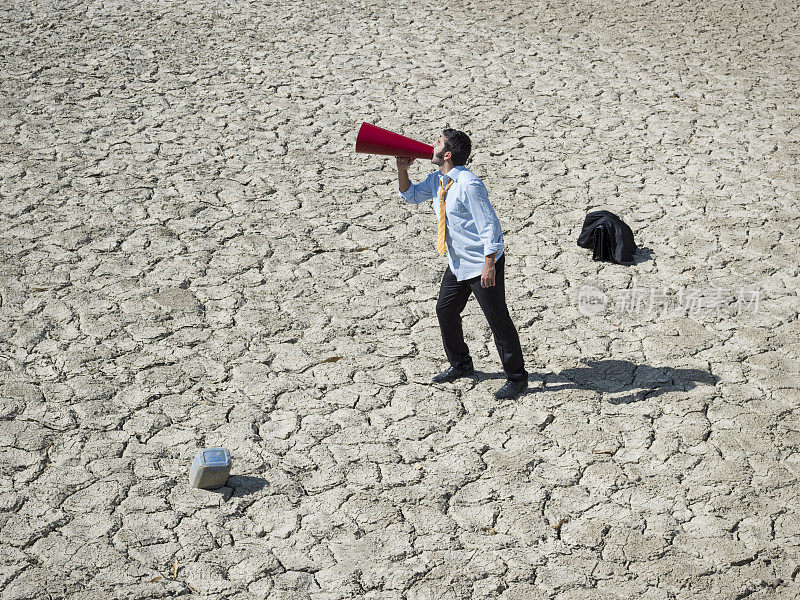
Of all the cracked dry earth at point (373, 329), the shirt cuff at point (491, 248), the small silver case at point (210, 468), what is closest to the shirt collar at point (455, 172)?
the shirt cuff at point (491, 248)

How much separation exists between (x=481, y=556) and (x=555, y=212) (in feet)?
12.5

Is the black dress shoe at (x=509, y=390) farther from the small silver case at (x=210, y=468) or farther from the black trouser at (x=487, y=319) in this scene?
the small silver case at (x=210, y=468)

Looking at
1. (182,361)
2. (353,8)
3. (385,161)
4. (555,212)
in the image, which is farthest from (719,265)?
(353,8)

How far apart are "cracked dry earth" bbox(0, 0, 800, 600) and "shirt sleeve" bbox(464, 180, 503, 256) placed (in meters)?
1.03

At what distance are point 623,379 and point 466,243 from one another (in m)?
1.40

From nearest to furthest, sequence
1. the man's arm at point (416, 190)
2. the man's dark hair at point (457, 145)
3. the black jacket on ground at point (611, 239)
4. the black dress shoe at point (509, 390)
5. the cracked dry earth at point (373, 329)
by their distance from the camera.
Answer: the cracked dry earth at point (373, 329)
the man's dark hair at point (457, 145)
the man's arm at point (416, 190)
the black dress shoe at point (509, 390)
the black jacket on ground at point (611, 239)

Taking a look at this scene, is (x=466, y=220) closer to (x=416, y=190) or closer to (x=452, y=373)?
(x=416, y=190)

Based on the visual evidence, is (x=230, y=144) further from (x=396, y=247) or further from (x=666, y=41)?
(x=666, y=41)

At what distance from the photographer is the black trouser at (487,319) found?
5191 millimetres

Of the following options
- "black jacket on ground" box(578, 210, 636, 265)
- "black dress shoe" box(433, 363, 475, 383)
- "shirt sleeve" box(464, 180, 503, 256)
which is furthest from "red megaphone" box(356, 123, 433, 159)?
"black jacket on ground" box(578, 210, 636, 265)

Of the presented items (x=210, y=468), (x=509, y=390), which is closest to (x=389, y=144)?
(x=509, y=390)

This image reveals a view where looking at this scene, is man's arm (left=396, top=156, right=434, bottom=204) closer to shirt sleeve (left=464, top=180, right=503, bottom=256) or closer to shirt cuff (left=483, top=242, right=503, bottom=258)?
shirt sleeve (left=464, top=180, right=503, bottom=256)

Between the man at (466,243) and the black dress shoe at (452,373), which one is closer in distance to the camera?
the man at (466,243)

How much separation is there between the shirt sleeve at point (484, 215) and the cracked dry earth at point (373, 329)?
1.03 meters
